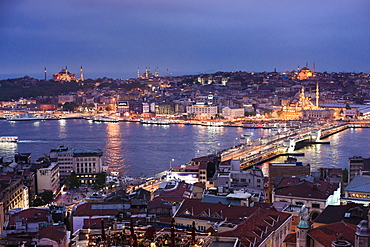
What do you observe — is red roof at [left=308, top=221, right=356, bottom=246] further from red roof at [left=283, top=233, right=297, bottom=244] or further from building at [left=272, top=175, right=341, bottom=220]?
building at [left=272, top=175, right=341, bottom=220]

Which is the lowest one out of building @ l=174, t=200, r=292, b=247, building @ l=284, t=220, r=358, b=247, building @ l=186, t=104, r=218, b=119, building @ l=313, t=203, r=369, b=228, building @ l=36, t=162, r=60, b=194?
building @ l=36, t=162, r=60, b=194

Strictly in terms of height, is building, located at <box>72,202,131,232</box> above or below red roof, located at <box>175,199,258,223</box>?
below

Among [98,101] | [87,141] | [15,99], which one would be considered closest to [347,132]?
[87,141]

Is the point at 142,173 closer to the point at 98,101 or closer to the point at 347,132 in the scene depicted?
the point at 347,132

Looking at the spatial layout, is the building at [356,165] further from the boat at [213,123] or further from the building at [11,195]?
the boat at [213,123]

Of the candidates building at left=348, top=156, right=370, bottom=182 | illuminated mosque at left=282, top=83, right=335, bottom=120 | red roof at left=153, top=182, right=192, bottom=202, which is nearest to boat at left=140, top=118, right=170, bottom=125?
illuminated mosque at left=282, top=83, right=335, bottom=120

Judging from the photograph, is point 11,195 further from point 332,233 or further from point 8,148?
point 8,148

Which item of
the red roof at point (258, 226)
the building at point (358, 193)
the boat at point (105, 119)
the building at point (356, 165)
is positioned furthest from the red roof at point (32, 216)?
the boat at point (105, 119)
